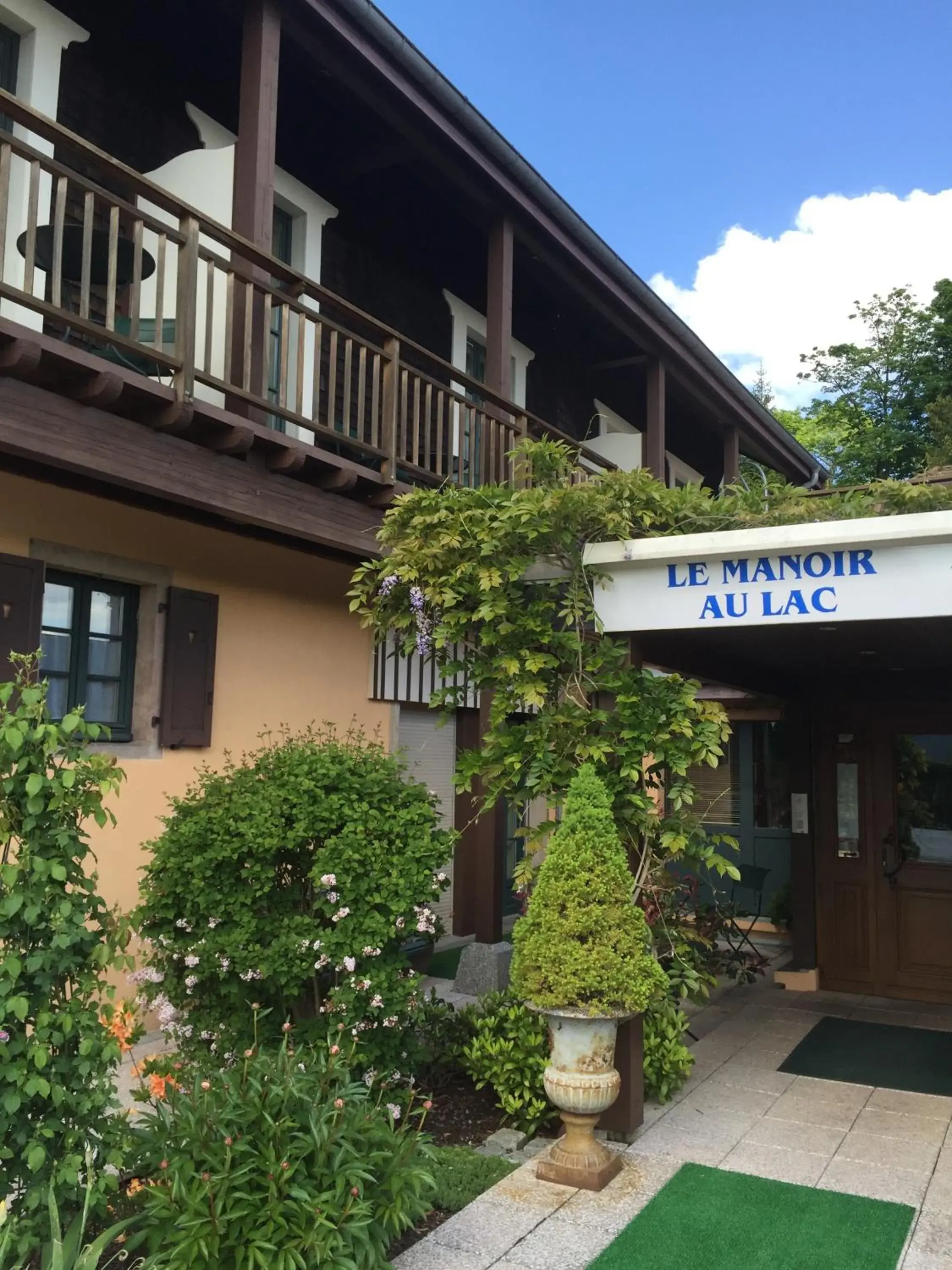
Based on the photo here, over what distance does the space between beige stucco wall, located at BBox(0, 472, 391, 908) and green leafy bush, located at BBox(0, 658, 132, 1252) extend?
260 centimetres

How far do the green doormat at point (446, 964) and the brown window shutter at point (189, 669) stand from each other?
2.92m

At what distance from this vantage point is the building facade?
17.3ft

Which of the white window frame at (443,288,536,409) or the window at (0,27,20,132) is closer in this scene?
the window at (0,27,20,132)

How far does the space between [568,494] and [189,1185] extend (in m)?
3.03

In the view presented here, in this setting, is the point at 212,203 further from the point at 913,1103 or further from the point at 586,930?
the point at 913,1103

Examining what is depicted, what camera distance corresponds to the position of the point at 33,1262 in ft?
11.0

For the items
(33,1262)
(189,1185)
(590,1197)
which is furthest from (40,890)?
(590,1197)

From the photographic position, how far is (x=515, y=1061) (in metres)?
4.88

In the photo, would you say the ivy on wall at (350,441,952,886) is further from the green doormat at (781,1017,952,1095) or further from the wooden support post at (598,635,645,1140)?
the green doormat at (781,1017,952,1095)

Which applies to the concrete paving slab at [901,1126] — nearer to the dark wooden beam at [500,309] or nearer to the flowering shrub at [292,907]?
the flowering shrub at [292,907]

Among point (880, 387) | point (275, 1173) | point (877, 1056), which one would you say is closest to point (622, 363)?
point (877, 1056)

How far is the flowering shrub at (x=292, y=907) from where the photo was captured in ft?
14.5

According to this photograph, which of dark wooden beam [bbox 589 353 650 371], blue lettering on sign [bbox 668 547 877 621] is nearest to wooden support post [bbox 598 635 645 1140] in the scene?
blue lettering on sign [bbox 668 547 877 621]

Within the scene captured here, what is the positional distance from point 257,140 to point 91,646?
3264 mm
